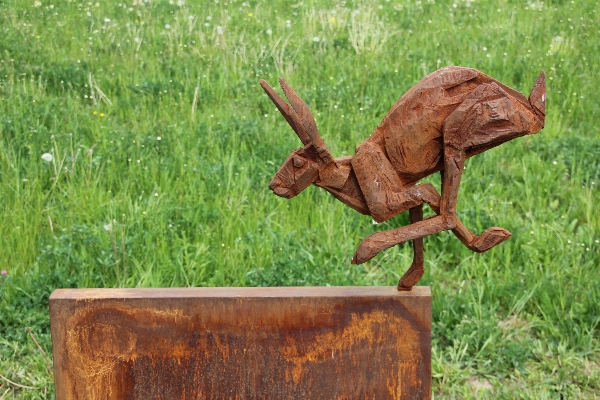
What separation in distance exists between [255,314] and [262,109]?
294cm

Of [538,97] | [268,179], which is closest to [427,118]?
[538,97]

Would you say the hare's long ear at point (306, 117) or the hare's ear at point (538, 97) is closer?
the hare's long ear at point (306, 117)

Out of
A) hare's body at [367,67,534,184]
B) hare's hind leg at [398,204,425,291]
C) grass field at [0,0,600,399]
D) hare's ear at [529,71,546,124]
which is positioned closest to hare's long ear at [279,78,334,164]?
hare's body at [367,67,534,184]

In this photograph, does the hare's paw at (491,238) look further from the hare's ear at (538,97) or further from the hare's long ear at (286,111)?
the hare's long ear at (286,111)

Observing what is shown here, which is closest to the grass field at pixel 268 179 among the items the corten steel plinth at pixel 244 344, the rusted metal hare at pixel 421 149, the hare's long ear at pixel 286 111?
the corten steel plinth at pixel 244 344

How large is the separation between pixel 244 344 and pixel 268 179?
202 centimetres

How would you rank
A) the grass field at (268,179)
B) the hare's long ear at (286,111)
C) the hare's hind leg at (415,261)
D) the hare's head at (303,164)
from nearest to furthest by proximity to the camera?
the hare's long ear at (286,111) → the hare's head at (303,164) → the hare's hind leg at (415,261) → the grass field at (268,179)

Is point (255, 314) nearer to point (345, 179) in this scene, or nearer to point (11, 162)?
point (345, 179)

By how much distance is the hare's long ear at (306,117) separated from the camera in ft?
7.07

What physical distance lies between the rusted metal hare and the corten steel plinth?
242 millimetres

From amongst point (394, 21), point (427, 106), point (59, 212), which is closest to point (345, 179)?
point (427, 106)

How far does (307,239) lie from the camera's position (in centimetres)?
398

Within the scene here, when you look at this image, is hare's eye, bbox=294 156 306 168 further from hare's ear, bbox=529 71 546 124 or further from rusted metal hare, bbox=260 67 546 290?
hare's ear, bbox=529 71 546 124

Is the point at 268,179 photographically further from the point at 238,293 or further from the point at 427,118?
the point at 427,118
